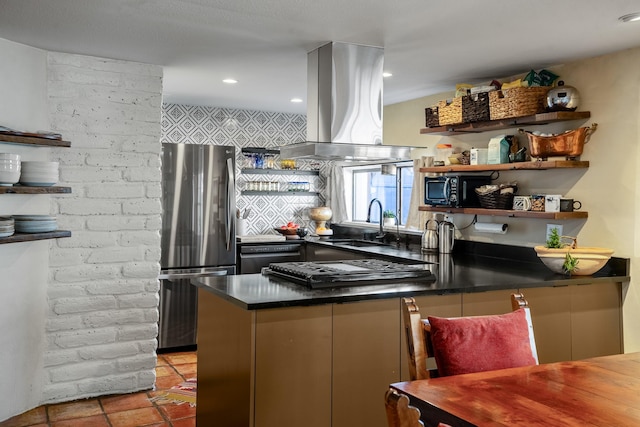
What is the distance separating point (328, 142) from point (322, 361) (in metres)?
1.40

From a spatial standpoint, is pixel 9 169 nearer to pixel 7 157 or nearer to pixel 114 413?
pixel 7 157

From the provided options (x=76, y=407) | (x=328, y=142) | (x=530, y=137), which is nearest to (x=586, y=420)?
(x=328, y=142)

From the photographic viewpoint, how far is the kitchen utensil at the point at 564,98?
11.7ft

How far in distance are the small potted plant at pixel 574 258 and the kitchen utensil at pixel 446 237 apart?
1162 millimetres

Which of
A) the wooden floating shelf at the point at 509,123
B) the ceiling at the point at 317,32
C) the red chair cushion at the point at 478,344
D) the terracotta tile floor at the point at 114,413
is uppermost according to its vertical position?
the ceiling at the point at 317,32

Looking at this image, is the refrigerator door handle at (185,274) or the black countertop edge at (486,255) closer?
the black countertop edge at (486,255)

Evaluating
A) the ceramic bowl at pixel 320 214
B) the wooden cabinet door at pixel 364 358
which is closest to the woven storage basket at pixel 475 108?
the wooden cabinet door at pixel 364 358

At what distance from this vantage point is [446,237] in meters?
4.52

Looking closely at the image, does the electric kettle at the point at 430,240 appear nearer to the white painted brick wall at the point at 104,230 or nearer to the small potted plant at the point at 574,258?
the small potted plant at the point at 574,258

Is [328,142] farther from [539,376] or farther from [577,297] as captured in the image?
[539,376]

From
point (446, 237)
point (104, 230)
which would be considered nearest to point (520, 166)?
point (446, 237)

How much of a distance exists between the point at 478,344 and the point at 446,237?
270 cm

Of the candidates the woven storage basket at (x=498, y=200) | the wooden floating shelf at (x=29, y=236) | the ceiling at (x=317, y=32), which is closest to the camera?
the ceiling at (x=317, y=32)

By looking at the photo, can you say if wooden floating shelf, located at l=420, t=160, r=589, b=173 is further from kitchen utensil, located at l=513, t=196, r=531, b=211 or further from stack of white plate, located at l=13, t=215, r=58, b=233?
stack of white plate, located at l=13, t=215, r=58, b=233
